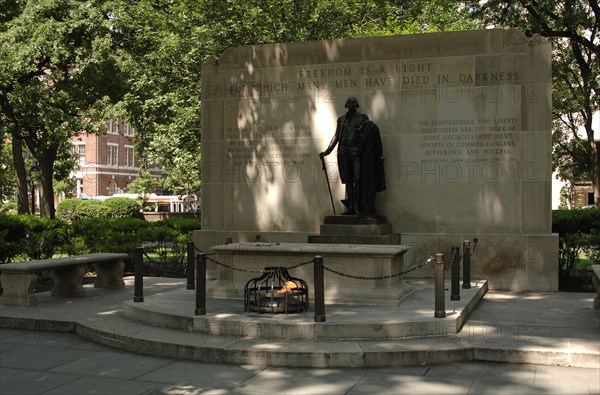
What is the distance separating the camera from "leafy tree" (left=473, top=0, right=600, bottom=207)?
2521 cm

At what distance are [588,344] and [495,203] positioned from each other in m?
5.71

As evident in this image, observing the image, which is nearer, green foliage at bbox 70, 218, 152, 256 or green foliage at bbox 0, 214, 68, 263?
green foliage at bbox 0, 214, 68, 263

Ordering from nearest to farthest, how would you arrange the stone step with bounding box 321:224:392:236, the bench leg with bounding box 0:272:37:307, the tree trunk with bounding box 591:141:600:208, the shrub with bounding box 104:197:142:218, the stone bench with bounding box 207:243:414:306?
the stone bench with bounding box 207:243:414:306 < the bench leg with bounding box 0:272:37:307 < the stone step with bounding box 321:224:392:236 < the tree trunk with bounding box 591:141:600:208 < the shrub with bounding box 104:197:142:218

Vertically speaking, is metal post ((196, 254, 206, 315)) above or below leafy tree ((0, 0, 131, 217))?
below

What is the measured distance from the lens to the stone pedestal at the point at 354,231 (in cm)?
1294

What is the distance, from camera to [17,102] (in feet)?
88.8

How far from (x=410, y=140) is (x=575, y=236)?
186 inches

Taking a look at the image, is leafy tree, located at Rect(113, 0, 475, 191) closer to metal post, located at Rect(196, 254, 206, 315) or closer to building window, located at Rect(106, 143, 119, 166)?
metal post, located at Rect(196, 254, 206, 315)

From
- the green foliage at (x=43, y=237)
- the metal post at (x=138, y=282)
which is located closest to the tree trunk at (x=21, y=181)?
the green foliage at (x=43, y=237)

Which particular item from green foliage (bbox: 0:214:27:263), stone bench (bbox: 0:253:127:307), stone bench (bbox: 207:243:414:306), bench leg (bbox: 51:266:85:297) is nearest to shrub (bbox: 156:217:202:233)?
green foliage (bbox: 0:214:27:263)

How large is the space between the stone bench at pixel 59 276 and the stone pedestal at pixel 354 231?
475cm

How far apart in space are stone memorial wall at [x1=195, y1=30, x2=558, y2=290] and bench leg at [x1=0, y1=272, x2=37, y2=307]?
4.56 m

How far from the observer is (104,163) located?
77.0m

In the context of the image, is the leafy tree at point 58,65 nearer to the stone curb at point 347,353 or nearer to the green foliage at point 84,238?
the green foliage at point 84,238
